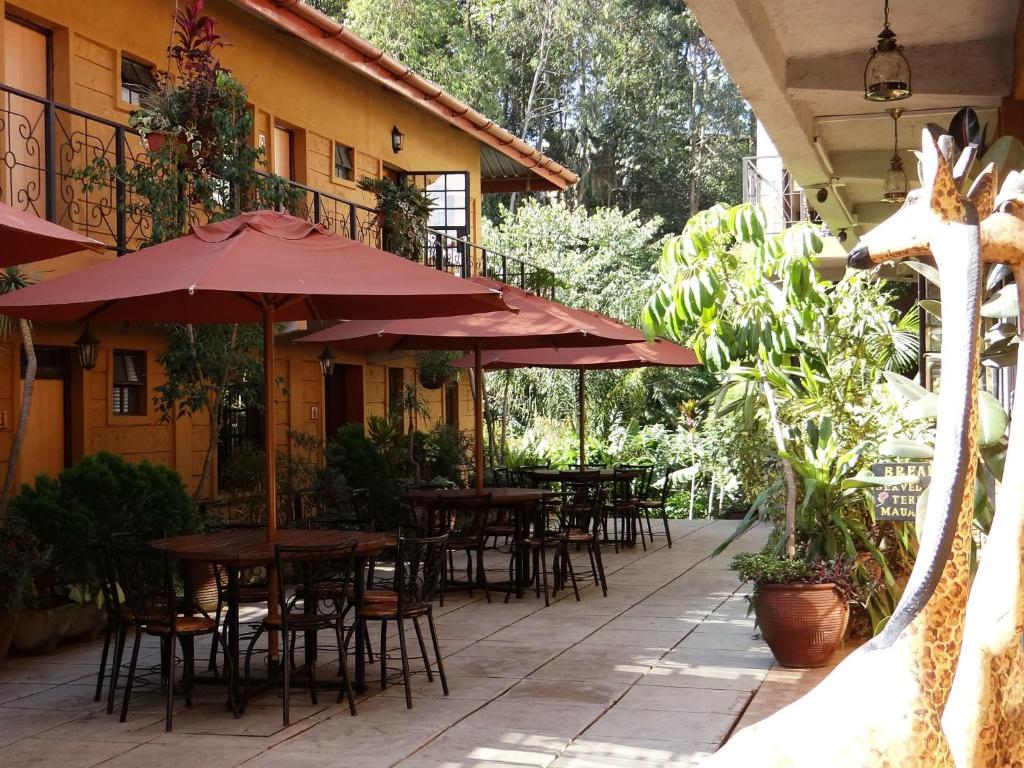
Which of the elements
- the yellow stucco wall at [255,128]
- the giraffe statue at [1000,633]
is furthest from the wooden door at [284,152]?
the giraffe statue at [1000,633]

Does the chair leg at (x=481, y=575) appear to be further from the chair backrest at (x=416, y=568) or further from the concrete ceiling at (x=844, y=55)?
the concrete ceiling at (x=844, y=55)

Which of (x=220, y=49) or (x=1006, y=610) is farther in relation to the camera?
(x=220, y=49)

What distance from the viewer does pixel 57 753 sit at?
220 inches

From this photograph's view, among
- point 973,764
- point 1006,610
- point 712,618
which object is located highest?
point 1006,610

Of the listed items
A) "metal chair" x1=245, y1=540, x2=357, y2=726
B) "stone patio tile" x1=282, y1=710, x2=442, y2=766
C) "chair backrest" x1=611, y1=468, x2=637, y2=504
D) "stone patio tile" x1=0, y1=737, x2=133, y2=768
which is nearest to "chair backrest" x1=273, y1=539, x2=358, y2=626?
"metal chair" x1=245, y1=540, x2=357, y2=726

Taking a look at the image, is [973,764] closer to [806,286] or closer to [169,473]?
[806,286]

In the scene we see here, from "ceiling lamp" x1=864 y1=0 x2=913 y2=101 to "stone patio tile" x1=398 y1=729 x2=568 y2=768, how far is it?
4.04 meters

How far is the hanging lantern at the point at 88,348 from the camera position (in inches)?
394

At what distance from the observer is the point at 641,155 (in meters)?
35.5

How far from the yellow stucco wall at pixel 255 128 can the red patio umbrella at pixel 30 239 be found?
478 centimetres

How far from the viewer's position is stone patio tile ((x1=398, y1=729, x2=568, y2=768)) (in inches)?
210

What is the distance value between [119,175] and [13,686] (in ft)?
14.6

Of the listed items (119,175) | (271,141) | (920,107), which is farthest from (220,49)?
(920,107)

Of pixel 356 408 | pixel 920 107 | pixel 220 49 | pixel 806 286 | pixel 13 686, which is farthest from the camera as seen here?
pixel 356 408
